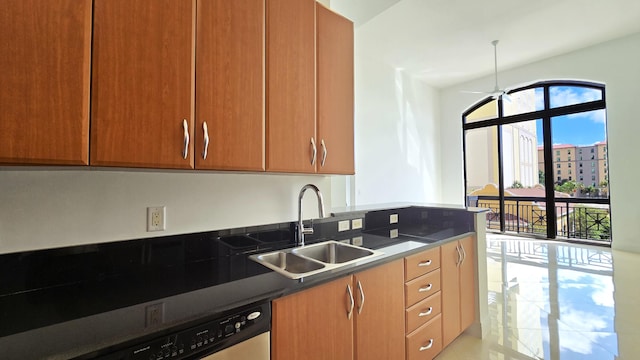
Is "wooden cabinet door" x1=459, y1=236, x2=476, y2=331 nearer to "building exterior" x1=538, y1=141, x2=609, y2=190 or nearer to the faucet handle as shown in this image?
the faucet handle

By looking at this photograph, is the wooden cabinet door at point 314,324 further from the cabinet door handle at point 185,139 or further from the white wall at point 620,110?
the white wall at point 620,110

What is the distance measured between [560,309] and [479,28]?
12.8 feet

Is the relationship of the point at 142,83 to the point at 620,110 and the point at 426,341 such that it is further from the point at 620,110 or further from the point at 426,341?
the point at 620,110

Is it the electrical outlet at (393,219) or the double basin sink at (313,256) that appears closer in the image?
the double basin sink at (313,256)

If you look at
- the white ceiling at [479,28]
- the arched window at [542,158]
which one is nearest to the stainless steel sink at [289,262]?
the white ceiling at [479,28]

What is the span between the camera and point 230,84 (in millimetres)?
1243

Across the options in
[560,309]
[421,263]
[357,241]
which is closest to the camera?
[421,263]

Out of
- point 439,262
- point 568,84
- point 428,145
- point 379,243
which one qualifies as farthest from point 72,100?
point 568,84

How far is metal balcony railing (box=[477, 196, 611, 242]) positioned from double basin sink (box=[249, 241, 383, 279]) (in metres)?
4.00

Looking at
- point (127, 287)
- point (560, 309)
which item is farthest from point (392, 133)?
point (127, 287)

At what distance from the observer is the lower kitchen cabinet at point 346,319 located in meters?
1.09

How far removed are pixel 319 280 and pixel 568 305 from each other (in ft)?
9.56

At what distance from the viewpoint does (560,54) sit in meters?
5.14

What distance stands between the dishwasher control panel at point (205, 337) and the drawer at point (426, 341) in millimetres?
1053
